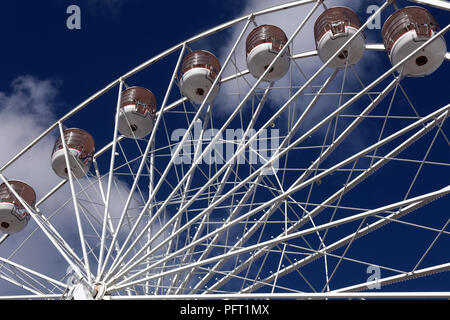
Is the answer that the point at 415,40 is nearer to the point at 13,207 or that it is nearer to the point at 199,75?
the point at 199,75

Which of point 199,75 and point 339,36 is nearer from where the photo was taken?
point 339,36

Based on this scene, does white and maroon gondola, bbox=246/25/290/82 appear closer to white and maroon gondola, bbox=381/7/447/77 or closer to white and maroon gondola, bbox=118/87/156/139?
white and maroon gondola, bbox=381/7/447/77

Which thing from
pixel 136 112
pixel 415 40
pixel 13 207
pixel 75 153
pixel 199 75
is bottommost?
pixel 13 207

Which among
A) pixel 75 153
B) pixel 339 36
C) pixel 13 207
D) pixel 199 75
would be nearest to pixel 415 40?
pixel 339 36

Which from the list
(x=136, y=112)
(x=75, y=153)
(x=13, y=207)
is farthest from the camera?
(x=75, y=153)

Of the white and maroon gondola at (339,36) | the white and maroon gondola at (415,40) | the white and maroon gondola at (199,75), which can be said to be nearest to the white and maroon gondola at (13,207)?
the white and maroon gondola at (199,75)

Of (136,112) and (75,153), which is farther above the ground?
(136,112)

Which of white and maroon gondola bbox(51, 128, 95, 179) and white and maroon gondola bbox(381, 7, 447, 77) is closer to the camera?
white and maroon gondola bbox(381, 7, 447, 77)

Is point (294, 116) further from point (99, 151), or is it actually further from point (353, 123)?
point (99, 151)

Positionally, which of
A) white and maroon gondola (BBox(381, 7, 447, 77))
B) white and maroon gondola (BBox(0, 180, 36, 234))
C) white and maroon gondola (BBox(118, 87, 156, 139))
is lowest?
white and maroon gondola (BBox(0, 180, 36, 234))

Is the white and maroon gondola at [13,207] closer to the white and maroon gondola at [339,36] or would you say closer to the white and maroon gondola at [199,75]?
the white and maroon gondola at [199,75]

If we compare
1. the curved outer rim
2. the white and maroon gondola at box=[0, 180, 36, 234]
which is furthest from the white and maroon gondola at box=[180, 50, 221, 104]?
the white and maroon gondola at box=[0, 180, 36, 234]
